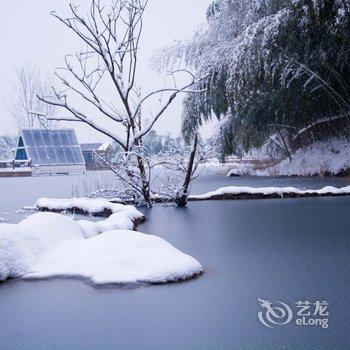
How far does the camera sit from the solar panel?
90.5 feet

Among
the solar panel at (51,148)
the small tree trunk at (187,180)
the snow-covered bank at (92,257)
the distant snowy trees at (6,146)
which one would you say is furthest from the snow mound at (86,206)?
the distant snowy trees at (6,146)

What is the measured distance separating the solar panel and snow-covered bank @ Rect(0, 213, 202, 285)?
24.5 meters

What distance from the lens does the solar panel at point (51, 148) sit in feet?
90.5

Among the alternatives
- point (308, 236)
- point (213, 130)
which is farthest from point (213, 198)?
point (213, 130)

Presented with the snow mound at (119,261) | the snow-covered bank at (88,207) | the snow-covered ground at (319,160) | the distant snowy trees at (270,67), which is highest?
the distant snowy trees at (270,67)

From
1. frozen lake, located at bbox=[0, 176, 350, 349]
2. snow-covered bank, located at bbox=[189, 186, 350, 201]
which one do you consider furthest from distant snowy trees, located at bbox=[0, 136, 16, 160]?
frozen lake, located at bbox=[0, 176, 350, 349]

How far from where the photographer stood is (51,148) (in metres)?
28.1

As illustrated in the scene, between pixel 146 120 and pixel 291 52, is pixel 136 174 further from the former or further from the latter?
pixel 291 52

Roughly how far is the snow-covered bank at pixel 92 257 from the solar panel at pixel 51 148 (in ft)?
Result: 80.3

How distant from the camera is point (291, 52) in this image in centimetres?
1355

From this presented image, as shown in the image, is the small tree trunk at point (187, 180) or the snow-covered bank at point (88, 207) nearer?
the snow-covered bank at point (88, 207)

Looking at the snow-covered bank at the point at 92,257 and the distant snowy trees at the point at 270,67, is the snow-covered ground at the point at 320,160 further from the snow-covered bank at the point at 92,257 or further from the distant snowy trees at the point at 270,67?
the snow-covered bank at the point at 92,257

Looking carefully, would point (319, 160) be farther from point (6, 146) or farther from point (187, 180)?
point (6, 146)

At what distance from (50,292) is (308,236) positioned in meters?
2.68
